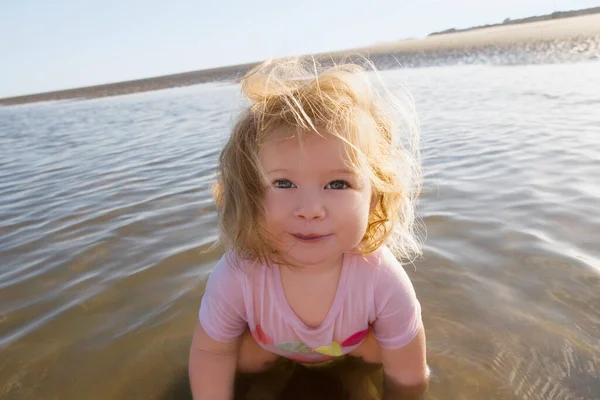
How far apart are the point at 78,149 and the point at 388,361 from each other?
7113 millimetres

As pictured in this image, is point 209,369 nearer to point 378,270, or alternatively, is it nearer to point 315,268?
point 315,268

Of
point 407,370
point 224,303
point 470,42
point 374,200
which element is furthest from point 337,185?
point 470,42

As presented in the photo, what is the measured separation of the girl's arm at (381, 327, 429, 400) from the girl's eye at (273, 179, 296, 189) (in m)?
0.72

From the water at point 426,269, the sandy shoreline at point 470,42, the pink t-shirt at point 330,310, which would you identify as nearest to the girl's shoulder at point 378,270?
the pink t-shirt at point 330,310

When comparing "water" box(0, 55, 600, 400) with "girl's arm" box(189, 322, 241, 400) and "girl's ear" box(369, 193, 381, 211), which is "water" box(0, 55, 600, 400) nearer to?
"girl's arm" box(189, 322, 241, 400)

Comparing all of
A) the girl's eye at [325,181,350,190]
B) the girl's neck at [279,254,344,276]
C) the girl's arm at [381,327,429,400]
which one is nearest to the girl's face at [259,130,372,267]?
the girl's eye at [325,181,350,190]

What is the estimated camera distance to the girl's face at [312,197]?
1548 mm

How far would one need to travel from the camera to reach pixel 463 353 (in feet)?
6.97

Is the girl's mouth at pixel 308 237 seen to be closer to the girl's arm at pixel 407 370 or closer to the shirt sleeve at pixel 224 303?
the shirt sleeve at pixel 224 303

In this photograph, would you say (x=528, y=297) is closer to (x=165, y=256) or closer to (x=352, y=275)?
(x=352, y=275)

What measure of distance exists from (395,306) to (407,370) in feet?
0.88

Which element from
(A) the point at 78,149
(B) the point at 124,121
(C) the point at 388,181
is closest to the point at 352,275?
(C) the point at 388,181

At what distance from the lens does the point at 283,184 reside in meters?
1.60

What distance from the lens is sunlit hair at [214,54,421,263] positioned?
1603mm
